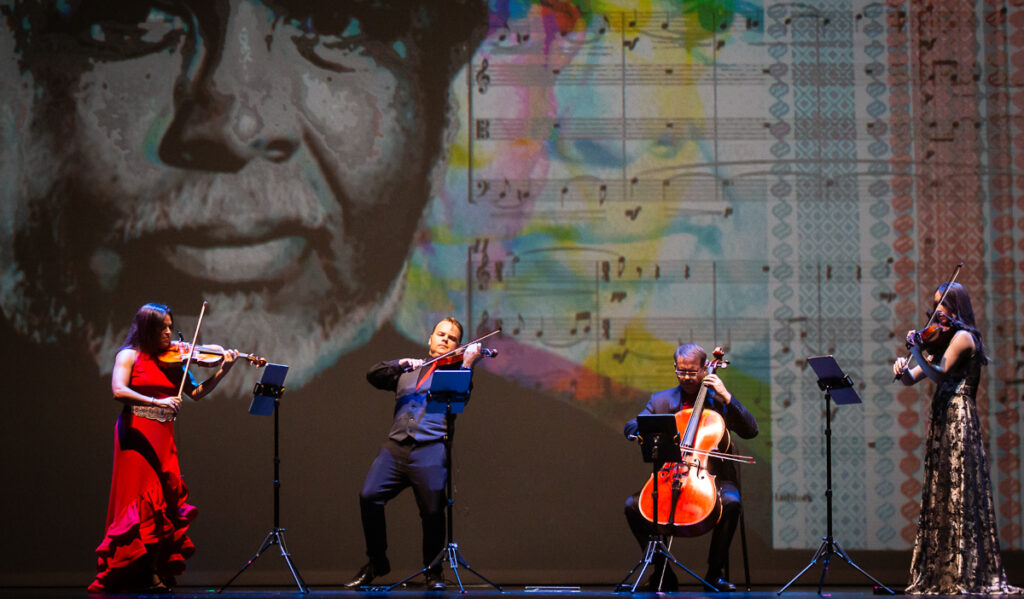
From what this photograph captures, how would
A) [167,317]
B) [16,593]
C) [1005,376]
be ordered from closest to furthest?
[167,317]
[16,593]
[1005,376]

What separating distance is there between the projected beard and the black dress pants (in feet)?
3.23

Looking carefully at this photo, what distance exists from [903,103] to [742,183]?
0.97 metres

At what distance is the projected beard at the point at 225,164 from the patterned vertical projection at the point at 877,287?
2149 millimetres

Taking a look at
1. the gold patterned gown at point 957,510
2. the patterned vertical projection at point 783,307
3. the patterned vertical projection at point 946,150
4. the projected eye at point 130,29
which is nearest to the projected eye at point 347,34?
the projected eye at point 130,29

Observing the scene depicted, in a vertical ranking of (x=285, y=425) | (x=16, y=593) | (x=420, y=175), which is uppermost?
(x=420, y=175)

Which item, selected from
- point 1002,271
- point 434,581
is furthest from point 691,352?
point 1002,271

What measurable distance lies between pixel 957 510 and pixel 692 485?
107 cm

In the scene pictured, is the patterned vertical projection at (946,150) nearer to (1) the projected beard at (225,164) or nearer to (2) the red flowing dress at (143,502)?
(1) the projected beard at (225,164)

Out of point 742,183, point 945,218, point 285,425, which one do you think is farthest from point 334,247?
point 945,218

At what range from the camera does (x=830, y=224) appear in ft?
18.8

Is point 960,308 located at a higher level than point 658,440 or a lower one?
higher

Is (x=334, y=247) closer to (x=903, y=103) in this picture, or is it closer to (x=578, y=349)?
(x=578, y=349)

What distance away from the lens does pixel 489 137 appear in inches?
229

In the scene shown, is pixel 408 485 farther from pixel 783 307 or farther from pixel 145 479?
pixel 783 307
